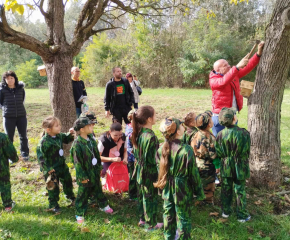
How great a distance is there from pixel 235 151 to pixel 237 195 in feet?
1.90

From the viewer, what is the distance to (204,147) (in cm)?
350

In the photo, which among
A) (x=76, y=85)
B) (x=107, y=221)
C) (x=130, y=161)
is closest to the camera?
(x=107, y=221)

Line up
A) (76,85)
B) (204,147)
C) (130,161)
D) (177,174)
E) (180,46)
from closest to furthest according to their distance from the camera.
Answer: (177,174)
(204,147)
(130,161)
(76,85)
(180,46)

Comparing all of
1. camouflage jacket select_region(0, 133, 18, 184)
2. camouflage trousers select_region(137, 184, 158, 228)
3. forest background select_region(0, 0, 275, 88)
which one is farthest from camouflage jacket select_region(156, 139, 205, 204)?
forest background select_region(0, 0, 275, 88)

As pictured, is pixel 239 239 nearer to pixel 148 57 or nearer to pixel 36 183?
pixel 36 183

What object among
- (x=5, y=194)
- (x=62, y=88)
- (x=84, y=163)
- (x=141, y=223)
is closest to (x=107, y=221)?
(x=141, y=223)

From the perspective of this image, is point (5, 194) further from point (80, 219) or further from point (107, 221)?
point (107, 221)

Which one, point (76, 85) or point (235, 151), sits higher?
point (76, 85)

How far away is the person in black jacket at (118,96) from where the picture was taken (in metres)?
5.73

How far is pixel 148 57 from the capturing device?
80.9 feet

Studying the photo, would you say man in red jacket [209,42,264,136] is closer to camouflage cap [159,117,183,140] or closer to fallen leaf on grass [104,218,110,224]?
camouflage cap [159,117,183,140]

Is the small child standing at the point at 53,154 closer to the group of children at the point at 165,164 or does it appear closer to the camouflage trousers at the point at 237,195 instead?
the group of children at the point at 165,164

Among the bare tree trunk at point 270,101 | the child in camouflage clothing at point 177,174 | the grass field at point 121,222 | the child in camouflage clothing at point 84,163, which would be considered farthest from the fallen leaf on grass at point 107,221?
the bare tree trunk at point 270,101

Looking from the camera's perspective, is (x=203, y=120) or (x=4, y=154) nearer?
(x=203, y=120)
